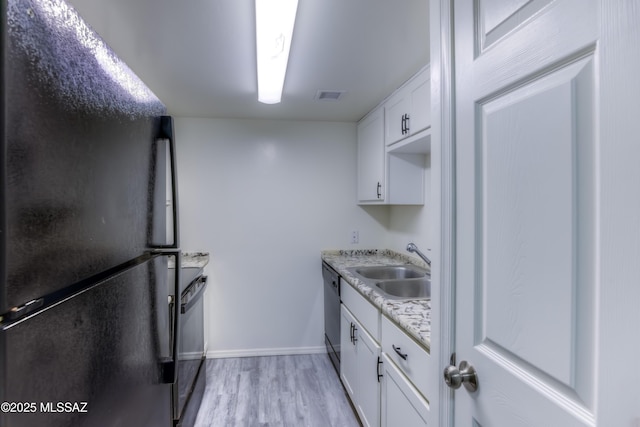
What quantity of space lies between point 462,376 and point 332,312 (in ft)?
6.74

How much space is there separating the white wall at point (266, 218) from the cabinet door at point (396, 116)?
2.63 ft

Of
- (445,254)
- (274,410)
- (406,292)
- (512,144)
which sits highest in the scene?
(512,144)

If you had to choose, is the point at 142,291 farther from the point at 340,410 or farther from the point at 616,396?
the point at 340,410

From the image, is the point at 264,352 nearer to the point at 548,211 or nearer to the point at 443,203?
the point at 443,203

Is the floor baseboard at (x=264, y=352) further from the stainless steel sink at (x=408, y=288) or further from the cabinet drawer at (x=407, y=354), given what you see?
the cabinet drawer at (x=407, y=354)

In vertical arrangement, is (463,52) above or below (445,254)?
above

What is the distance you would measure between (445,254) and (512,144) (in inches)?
13.7

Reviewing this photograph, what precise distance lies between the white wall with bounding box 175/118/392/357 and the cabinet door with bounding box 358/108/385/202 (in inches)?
6.8

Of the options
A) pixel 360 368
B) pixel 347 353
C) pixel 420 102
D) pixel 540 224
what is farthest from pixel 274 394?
pixel 540 224

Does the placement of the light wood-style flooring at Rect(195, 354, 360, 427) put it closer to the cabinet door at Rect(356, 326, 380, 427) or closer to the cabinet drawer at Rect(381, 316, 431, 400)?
the cabinet door at Rect(356, 326, 380, 427)

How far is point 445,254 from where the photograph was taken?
921 mm

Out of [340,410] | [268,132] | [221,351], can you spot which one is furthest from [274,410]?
[268,132]

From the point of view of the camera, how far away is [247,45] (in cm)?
170

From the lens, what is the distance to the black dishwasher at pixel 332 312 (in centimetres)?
265
